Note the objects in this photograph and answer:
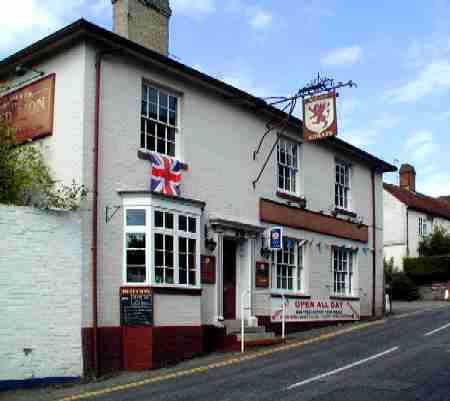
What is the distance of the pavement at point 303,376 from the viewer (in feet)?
34.2

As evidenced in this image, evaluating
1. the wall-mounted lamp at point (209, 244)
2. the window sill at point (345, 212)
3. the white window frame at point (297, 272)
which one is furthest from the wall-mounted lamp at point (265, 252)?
the window sill at point (345, 212)

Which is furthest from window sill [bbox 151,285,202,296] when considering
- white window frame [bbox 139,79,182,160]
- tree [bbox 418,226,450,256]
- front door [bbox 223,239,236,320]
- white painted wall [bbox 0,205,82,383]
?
tree [bbox 418,226,450,256]

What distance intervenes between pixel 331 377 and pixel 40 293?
554 cm

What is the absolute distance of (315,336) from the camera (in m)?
18.5

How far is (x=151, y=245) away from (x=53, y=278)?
7.49ft

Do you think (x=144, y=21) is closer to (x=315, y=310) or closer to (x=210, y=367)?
(x=210, y=367)

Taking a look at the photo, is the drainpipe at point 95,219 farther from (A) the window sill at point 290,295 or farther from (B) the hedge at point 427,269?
(B) the hedge at point 427,269

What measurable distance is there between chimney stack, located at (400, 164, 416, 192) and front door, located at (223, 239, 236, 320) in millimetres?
33345

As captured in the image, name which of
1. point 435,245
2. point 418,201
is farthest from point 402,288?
point 418,201

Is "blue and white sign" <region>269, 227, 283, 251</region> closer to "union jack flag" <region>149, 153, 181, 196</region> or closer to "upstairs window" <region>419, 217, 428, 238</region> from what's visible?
"union jack flag" <region>149, 153, 181, 196</region>

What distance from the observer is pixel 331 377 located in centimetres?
1168

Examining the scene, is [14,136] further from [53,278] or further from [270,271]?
[270,271]

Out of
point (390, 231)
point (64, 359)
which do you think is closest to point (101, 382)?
point (64, 359)

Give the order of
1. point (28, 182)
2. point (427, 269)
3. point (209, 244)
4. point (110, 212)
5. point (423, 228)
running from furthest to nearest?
1. point (423, 228)
2. point (427, 269)
3. point (209, 244)
4. point (110, 212)
5. point (28, 182)
